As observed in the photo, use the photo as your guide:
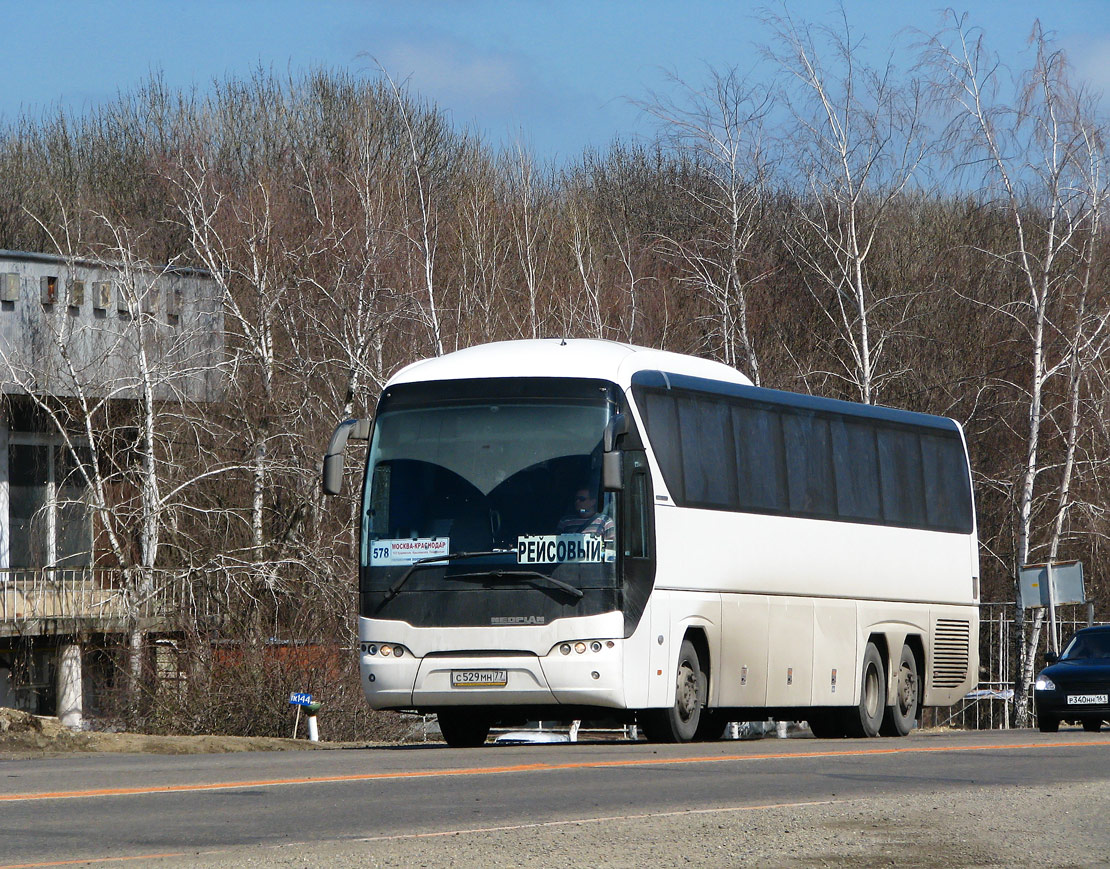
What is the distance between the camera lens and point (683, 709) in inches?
704

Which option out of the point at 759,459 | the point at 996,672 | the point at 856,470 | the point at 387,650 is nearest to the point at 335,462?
the point at 387,650

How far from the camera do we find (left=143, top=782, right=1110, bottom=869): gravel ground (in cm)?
838

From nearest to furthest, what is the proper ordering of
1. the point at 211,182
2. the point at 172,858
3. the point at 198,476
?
the point at 172,858, the point at 198,476, the point at 211,182

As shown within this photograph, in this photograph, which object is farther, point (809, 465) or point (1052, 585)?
point (1052, 585)

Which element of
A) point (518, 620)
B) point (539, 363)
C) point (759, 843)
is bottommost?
point (759, 843)

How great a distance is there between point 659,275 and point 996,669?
1436cm

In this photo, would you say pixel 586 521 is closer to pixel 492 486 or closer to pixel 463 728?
Result: pixel 492 486

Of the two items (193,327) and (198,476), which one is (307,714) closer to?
(198,476)

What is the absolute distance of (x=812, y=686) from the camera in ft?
66.6

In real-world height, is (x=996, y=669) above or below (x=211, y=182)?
below

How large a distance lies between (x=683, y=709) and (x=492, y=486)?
2.94m

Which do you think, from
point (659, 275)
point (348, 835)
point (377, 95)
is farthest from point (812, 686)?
point (377, 95)

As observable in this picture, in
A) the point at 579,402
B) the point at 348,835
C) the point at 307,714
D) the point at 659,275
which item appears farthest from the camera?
the point at 659,275

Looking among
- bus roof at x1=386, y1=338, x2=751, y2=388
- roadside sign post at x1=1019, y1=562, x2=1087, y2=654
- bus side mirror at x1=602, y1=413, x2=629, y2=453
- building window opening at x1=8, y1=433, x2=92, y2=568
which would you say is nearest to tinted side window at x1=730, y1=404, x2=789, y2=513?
bus roof at x1=386, y1=338, x2=751, y2=388
